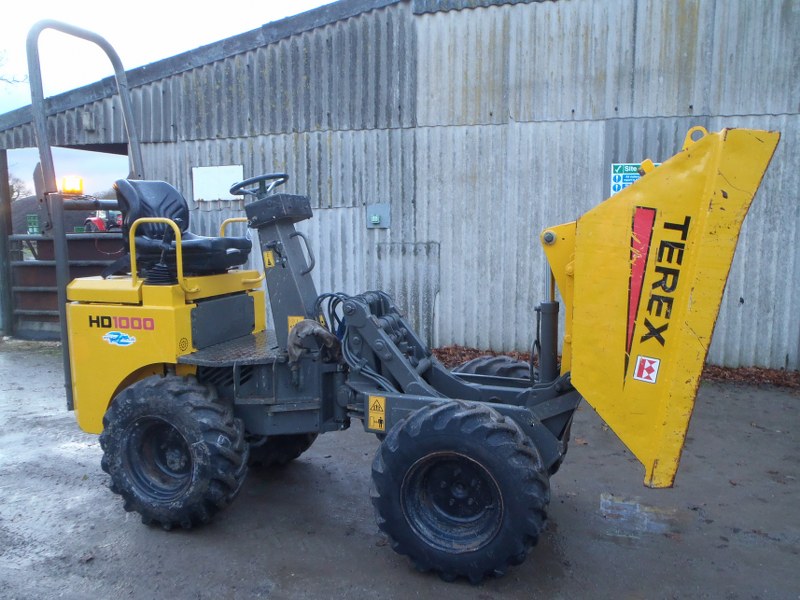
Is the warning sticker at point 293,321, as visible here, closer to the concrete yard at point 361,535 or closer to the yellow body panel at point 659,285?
the concrete yard at point 361,535

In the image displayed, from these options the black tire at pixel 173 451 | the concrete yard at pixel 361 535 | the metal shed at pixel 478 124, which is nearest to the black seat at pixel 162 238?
the black tire at pixel 173 451

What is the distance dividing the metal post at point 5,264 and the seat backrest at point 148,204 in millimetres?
7524

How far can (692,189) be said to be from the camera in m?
3.31

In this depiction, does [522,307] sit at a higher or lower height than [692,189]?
lower

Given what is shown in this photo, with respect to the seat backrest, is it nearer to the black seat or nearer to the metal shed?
the black seat

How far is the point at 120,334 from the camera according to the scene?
448 cm

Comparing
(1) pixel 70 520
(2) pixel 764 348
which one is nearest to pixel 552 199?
(2) pixel 764 348

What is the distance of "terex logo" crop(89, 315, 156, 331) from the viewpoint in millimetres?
4391

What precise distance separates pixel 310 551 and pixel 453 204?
569 centimetres

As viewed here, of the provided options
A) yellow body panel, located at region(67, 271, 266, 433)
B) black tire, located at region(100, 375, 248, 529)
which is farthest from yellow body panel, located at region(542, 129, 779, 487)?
yellow body panel, located at region(67, 271, 266, 433)

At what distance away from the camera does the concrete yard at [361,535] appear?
3.67 metres

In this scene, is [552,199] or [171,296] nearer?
[171,296]

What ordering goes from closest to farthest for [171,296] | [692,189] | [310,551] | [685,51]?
[692,189], [310,551], [171,296], [685,51]

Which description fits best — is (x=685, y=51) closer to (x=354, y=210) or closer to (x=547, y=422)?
(x=354, y=210)
